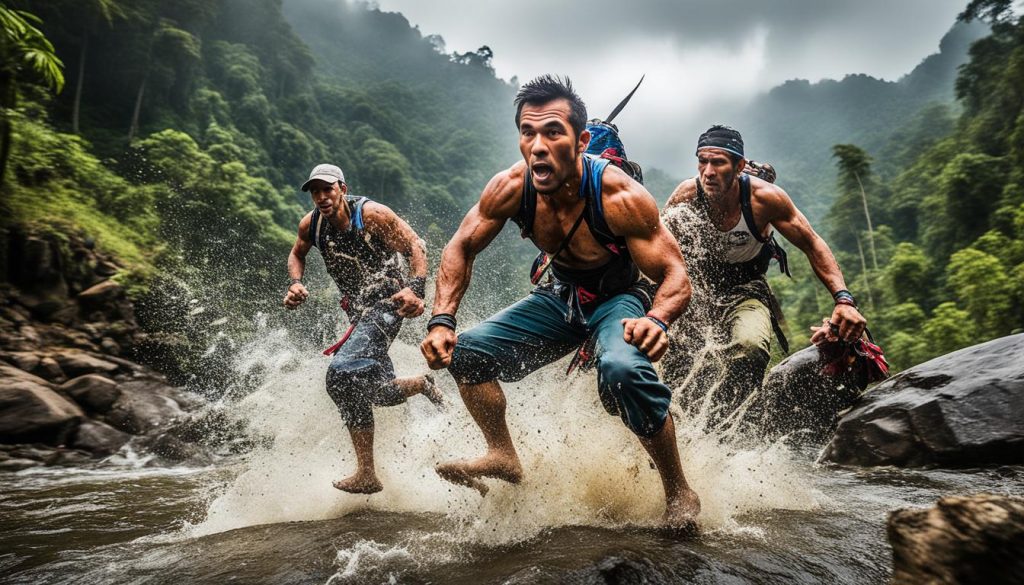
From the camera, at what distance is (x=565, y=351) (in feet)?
10.7

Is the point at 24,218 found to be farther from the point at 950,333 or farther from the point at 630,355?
the point at 950,333

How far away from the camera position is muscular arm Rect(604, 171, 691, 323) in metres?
2.54

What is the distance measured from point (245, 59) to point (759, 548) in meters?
53.3

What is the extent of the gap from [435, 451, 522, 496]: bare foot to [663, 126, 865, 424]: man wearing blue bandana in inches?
89.1

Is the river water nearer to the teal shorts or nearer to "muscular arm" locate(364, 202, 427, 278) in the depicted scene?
the teal shorts

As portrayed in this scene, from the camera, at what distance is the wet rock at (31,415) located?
639 cm

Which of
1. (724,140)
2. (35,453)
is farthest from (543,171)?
(35,453)

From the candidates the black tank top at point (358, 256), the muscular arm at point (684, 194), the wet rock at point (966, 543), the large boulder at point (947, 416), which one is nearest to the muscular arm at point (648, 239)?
the wet rock at point (966, 543)

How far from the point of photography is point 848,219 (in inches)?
1750

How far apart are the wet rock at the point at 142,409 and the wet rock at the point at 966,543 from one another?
9.43 meters

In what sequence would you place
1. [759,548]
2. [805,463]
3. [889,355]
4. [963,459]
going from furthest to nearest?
[889,355] < [805,463] < [963,459] < [759,548]

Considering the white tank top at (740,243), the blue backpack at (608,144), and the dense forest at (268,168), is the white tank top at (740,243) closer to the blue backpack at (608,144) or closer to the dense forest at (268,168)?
the blue backpack at (608,144)

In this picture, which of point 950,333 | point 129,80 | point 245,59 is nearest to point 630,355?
point 950,333

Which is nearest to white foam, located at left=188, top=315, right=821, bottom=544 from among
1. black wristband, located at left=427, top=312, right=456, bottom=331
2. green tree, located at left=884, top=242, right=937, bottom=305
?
black wristband, located at left=427, top=312, right=456, bottom=331
